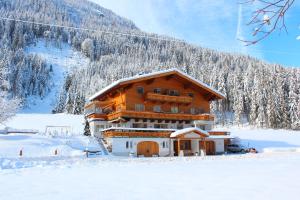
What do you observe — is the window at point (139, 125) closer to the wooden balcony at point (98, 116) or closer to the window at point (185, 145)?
the window at point (185, 145)

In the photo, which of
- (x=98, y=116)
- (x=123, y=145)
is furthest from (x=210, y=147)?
(x=98, y=116)

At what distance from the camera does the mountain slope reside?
224ft

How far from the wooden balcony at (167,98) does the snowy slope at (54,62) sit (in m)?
82.2

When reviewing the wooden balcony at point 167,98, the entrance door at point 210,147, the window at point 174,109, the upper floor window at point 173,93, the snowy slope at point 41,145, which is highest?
the upper floor window at point 173,93

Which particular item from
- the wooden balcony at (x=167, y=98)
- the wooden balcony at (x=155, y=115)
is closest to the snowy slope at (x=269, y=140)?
the wooden balcony at (x=155, y=115)

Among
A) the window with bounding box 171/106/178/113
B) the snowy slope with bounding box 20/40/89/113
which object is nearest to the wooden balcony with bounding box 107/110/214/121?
the window with bounding box 171/106/178/113

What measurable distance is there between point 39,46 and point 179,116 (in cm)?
15140

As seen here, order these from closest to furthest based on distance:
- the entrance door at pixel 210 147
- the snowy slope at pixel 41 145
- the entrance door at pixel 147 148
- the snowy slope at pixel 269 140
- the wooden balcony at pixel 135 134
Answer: the snowy slope at pixel 41 145
the wooden balcony at pixel 135 134
the entrance door at pixel 147 148
the entrance door at pixel 210 147
the snowy slope at pixel 269 140

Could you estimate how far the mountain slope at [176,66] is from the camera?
68250mm

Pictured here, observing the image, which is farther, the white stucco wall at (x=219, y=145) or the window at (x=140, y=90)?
the white stucco wall at (x=219, y=145)

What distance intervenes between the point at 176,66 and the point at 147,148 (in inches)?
3774

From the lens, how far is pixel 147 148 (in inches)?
1457

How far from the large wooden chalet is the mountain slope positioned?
2858cm

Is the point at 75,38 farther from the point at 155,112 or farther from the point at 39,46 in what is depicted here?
the point at 155,112
